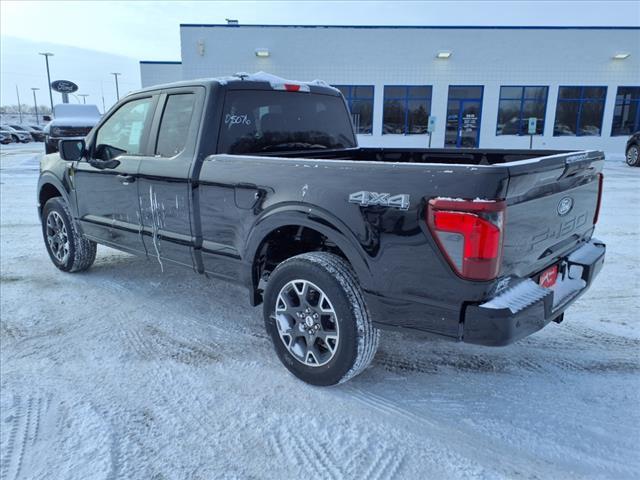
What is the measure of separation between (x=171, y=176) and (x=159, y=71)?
29.8 metres

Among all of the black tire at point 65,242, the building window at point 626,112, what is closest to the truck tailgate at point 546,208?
the black tire at point 65,242

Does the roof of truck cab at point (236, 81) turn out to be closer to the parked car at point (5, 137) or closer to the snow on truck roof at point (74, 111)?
the snow on truck roof at point (74, 111)

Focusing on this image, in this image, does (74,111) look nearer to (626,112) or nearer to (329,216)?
(329,216)

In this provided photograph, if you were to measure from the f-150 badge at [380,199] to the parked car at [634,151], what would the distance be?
17477 millimetres

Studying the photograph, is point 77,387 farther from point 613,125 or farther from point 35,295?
point 613,125

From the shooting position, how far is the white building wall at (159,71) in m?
29.5

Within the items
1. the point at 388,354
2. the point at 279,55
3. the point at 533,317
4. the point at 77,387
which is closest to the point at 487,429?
the point at 533,317

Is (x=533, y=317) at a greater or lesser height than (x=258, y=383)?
greater

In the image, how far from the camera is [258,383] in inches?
117

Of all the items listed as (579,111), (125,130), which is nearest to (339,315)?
(125,130)

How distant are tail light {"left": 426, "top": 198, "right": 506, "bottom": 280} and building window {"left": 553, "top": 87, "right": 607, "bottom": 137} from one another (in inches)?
993

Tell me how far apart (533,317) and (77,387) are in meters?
2.69

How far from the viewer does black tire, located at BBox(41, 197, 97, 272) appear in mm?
4922

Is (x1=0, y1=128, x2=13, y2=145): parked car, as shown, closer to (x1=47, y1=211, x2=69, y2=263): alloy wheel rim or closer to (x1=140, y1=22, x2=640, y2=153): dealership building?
(x1=140, y1=22, x2=640, y2=153): dealership building
